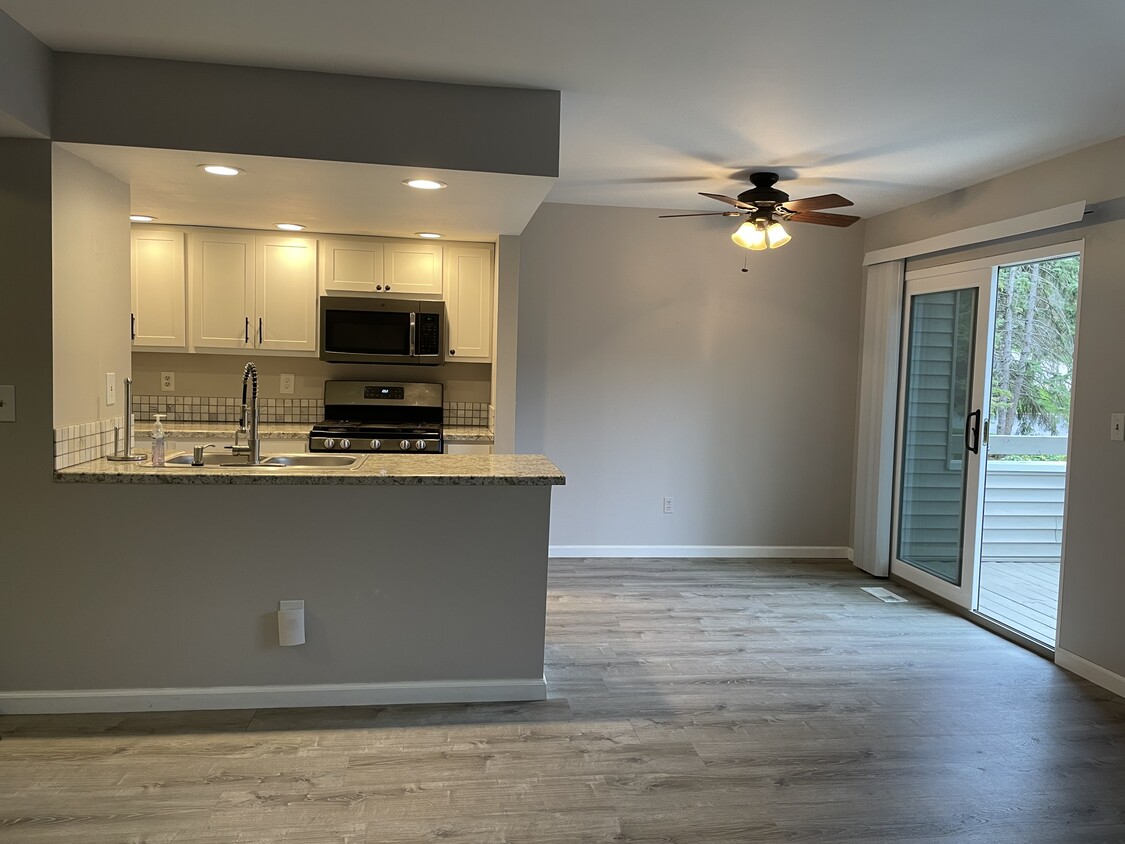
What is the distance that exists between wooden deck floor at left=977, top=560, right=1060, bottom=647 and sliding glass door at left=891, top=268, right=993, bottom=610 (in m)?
0.24

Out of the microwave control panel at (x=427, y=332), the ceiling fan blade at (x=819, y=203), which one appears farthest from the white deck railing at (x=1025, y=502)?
the microwave control panel at (x=427, y=332)

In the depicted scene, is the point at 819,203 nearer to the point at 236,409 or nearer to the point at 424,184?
the point at 424,184

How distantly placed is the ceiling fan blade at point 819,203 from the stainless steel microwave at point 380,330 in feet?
7.08

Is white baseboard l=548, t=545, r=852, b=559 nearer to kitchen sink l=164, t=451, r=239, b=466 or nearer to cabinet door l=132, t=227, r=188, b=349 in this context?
kitchen sink l=164, t=451, r=239, b=466

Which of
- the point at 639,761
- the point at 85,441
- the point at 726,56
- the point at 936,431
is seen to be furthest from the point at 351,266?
the point at 936,431

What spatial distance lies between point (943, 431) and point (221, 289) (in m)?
4.43

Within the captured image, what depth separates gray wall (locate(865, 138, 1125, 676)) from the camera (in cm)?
338

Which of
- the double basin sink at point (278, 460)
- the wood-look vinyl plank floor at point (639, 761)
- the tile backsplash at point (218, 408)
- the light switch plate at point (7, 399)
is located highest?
the light switch plate at point (7, 399)

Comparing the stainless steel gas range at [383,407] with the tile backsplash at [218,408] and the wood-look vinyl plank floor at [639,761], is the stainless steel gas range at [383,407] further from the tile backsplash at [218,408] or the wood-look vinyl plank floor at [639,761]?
the wood-look vinyl plank floor at [639,761]

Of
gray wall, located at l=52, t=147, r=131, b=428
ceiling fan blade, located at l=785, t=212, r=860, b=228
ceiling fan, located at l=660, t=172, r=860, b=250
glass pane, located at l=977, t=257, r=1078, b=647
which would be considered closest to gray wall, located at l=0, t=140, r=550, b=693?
gray wall, located at l=52, t=147, r=131, b=428

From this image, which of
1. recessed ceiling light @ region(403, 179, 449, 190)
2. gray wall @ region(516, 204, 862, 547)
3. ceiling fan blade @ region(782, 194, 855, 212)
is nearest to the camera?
recessed ceiling light @ region(403, 179, 449, 190)

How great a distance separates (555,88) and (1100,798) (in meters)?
3.07

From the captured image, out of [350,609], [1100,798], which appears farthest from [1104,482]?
[350,609]

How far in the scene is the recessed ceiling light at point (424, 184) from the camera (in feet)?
10.5
